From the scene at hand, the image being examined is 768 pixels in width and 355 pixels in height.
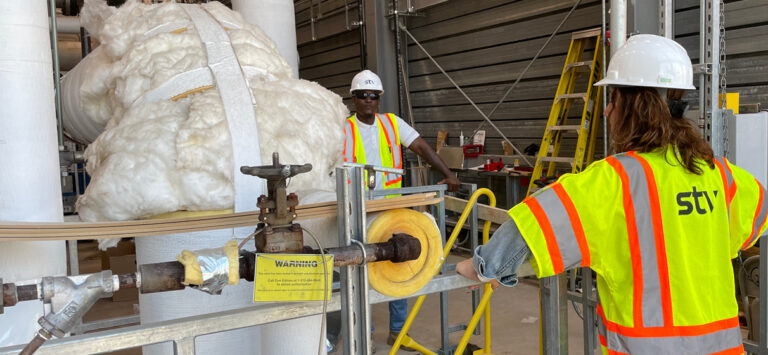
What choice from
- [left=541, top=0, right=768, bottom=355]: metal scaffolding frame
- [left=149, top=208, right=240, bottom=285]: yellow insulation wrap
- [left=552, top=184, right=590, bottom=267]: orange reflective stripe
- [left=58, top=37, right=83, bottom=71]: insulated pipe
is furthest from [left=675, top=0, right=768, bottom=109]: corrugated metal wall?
[left=58, top=37, right=83, bottom=71]: insulated pipe

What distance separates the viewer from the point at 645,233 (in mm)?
1693

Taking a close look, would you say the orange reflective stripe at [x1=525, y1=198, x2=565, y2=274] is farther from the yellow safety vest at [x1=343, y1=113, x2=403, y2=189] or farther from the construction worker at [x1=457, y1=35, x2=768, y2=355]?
the yellow safety vest at [x1=343, y1=113, x2=403, y2=189]

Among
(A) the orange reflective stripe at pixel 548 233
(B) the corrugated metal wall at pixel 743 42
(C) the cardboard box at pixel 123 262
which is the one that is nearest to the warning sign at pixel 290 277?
(A) the orange reflective stripe at pixel 548 233

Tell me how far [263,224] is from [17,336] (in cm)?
91

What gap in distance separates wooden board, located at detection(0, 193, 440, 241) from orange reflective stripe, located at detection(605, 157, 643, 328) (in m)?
0.52

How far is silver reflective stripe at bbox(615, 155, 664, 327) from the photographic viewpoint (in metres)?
1.69

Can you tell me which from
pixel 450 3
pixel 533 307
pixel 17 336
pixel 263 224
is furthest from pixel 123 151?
pixel 450 3

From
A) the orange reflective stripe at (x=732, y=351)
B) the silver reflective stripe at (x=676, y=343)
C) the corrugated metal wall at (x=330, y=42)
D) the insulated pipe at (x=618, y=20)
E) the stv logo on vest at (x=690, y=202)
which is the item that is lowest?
the orange reflective stripe at (x=732, y=351)

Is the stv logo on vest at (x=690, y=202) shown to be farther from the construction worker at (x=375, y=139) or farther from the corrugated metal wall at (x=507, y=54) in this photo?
the corrugated metal wall at (x=507, y=54)

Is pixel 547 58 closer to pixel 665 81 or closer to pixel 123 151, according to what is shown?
pixel 665 81

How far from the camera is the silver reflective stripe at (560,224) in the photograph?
1679mm

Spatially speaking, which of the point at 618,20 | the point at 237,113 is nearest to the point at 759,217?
the point at 237,113

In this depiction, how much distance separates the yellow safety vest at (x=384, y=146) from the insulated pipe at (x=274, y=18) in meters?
1.75

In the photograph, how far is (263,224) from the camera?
148 centimetres
